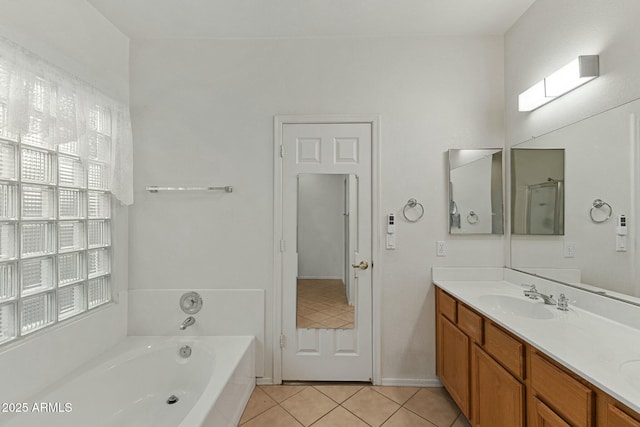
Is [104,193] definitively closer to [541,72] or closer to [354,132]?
[354,132]

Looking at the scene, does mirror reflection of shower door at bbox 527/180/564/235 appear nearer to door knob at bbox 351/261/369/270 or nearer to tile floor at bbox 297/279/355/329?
door knob at bbox 351/261/369/270

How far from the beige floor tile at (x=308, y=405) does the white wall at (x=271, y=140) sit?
321mm

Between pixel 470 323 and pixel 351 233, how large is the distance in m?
0.97

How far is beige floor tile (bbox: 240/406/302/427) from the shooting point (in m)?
1.80

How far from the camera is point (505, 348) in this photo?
4.47ft

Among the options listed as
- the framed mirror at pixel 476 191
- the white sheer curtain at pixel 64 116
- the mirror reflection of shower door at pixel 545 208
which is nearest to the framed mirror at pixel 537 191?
the mirror reflection of shower door at pixel 545 208

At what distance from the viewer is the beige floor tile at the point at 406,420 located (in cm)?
180

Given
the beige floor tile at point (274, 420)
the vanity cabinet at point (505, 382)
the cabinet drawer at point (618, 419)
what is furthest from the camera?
the beige floor tile at point (274, 420)

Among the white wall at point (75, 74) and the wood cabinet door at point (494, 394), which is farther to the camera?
the white wall at point (75, 74)

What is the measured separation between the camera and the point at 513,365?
4.28 ft

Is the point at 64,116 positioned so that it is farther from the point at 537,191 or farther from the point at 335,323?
the point at 537,191

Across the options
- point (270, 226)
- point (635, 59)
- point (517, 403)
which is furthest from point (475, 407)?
point (635, 59)

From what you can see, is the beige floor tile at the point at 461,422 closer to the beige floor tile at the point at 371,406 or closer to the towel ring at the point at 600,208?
the beige floor tile at the point at 371,406

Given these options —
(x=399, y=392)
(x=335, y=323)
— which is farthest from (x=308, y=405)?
(x=399, y=392)
